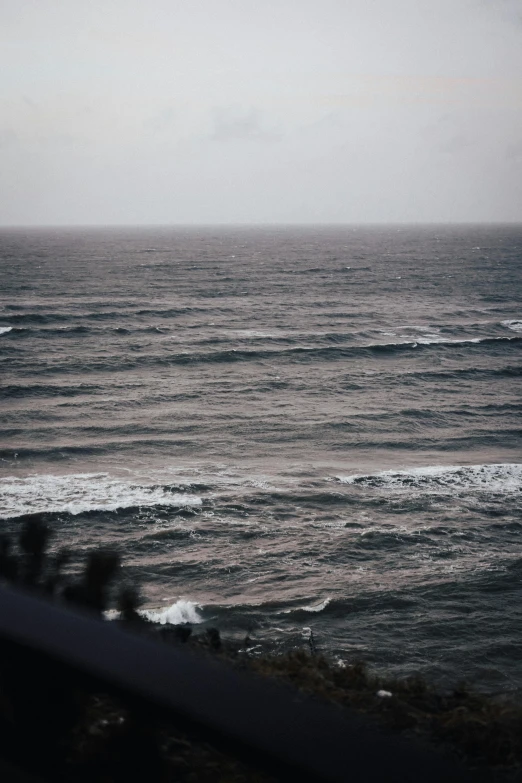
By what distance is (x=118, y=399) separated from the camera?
1522 inches

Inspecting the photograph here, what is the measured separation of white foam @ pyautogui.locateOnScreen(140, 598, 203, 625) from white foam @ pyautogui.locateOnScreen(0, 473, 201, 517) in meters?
6.52

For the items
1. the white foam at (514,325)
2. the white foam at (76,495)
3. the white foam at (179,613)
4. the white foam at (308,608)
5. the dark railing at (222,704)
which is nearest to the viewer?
the dark railing at (222,704)

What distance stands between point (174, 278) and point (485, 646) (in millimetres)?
85086

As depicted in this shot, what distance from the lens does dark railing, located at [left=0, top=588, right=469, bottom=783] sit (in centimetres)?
123

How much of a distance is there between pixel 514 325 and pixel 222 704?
215ft

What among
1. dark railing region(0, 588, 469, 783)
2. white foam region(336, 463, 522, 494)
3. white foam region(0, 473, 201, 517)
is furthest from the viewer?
white foam region(336, 463, 522, 494)

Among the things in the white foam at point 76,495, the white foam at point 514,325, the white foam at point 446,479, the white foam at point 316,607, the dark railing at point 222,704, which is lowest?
the white foam at point 316,607

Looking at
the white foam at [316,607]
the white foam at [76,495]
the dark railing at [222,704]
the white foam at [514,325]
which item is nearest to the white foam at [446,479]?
the white foam at [76,495]

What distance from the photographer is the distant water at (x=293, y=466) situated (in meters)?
17.7

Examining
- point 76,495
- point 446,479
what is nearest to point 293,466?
point 446,479

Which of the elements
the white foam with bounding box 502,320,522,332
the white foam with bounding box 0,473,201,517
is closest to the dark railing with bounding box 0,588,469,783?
the white foam with bounding box 0,473,201,517

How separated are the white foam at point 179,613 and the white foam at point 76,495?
652 cm

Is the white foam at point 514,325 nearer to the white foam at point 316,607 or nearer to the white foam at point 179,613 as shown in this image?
the white foam at point 316,607

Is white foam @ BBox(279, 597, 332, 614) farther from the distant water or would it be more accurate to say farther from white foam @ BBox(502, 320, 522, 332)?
white foam @ BBox(502, 320, 522, 332)
